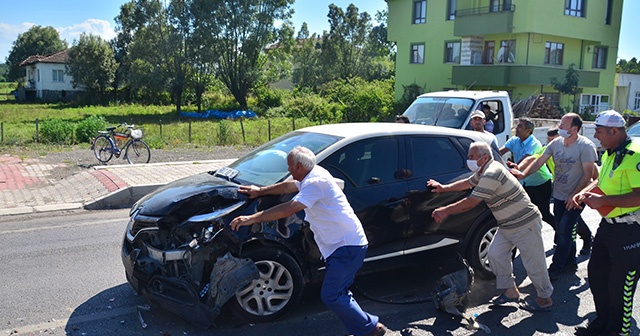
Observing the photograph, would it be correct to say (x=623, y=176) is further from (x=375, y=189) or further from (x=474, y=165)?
(x=375, y=189)

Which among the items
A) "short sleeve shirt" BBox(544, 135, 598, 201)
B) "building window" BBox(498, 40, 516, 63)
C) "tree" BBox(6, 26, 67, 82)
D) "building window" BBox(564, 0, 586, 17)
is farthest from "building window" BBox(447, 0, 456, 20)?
"tree" BBox(6, 26, 67, 82)

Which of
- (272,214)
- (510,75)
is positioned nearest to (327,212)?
(272,214)

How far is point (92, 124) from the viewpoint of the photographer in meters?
18.5

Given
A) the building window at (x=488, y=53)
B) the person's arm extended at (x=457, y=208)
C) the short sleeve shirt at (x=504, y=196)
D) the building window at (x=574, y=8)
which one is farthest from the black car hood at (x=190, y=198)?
the building window at (x=574, y=8)

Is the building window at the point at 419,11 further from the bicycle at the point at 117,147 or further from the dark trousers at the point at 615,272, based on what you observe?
the dark trousers at the point at 615,272

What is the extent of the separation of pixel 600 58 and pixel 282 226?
3763 cm

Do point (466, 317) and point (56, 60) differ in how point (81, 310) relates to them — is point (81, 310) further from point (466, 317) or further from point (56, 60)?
point (56, 60)

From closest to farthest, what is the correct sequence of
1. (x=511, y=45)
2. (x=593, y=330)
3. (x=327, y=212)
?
(x=327, y=212) < (x=593, y=330) < (x=511, y=45)

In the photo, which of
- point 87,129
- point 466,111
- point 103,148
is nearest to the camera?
point 466,111

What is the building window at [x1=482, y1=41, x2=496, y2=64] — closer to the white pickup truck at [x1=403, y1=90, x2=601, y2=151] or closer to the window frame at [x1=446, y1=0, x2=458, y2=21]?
the window frame at [x1=446, y1=0, x2=458, y2=21]

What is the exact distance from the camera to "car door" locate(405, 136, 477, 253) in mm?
5344

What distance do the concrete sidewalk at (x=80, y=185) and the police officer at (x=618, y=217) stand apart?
7.91 metres

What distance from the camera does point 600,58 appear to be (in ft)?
118

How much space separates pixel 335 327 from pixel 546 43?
32560 millimetres
